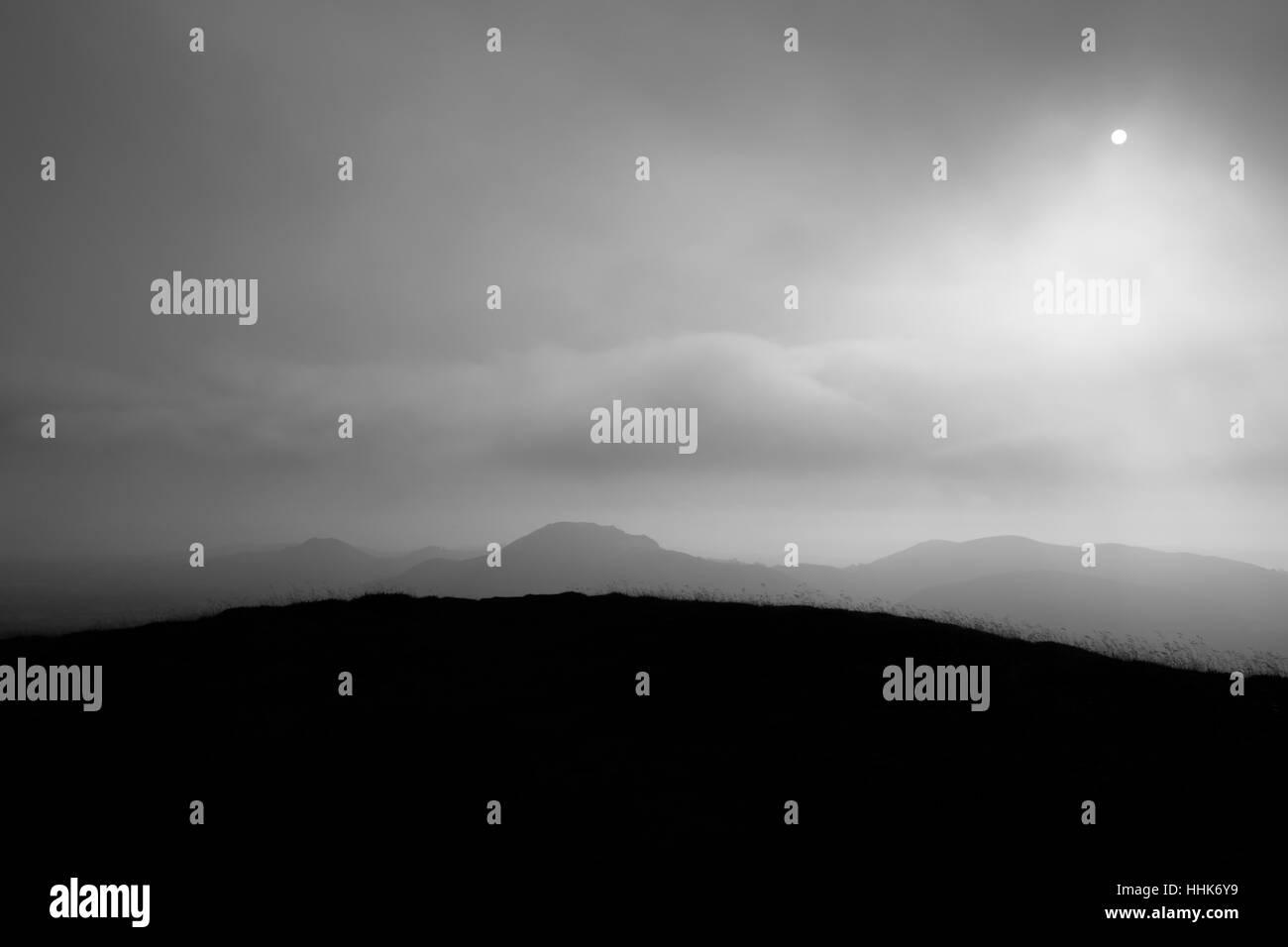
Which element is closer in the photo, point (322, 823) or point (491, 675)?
point (322, 823)

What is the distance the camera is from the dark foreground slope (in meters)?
8.23

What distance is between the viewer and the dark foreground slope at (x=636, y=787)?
8.23m

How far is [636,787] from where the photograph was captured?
33.5 feet

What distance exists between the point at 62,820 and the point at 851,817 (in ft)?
35.2
